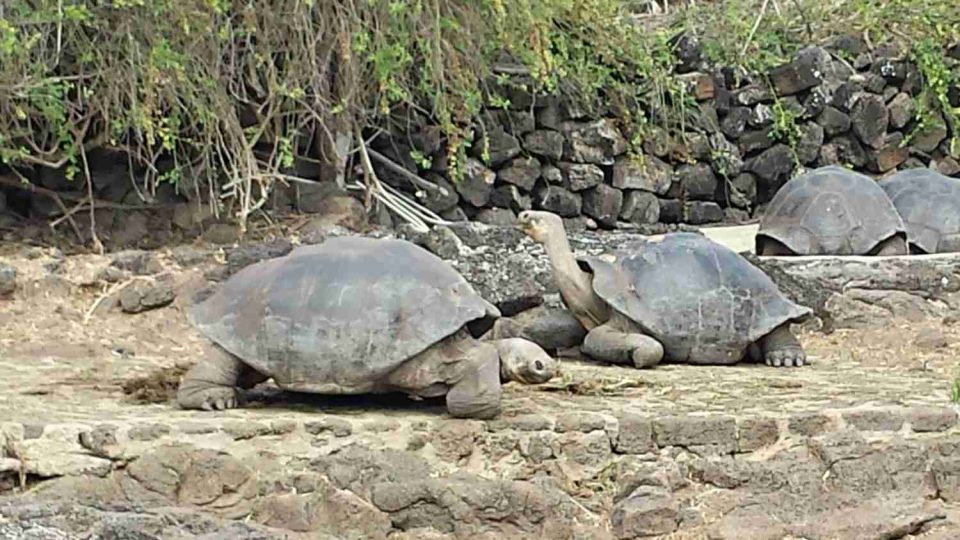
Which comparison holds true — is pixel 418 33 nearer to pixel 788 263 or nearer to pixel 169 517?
pixel 788 263

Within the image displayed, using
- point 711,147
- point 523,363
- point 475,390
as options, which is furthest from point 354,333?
point 711,147

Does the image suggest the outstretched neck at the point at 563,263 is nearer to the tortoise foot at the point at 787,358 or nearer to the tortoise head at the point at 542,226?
the tortoise head at the point at 542,226

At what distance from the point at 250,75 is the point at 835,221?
10.9ft

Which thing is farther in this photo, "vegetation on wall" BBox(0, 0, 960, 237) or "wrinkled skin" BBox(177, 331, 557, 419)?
"vegetation on wall" BBox(0, 0, 960, 237)

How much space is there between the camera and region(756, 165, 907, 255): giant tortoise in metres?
7.77

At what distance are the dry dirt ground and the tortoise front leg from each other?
22.7 inches

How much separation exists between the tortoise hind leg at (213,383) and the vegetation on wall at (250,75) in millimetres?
2384

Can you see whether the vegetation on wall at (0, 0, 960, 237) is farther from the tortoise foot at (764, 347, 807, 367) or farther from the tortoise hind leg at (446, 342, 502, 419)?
the tortoise hind leg at (446, 342, 502, 419)

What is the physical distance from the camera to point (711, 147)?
10859 millimetres

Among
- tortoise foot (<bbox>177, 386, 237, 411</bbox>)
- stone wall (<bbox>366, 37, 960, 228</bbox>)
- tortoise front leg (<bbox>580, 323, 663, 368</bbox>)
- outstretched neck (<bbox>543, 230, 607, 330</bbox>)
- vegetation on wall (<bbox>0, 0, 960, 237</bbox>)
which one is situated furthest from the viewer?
stone wall (<bbox>366, 37, 960, 228</bbox>)

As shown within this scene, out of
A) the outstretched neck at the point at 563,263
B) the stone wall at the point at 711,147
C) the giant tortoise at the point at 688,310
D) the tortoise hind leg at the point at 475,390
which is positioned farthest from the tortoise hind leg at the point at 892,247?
the tortoise hind leg at the point at 475,390

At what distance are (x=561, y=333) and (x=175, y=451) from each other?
100 inches

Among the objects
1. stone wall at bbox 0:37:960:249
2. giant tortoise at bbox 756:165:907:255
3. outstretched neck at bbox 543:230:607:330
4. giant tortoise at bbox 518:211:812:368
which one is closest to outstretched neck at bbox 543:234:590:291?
outstretched neck at bbox 543:230:607:330

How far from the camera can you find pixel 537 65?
8.50 meters
